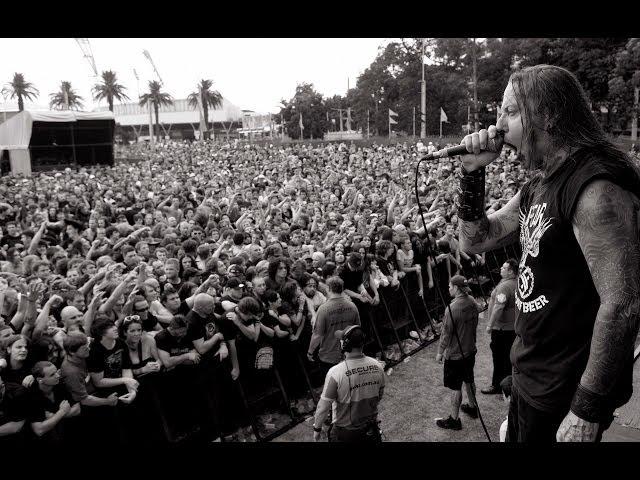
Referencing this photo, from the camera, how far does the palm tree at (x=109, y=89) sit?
5575 cm

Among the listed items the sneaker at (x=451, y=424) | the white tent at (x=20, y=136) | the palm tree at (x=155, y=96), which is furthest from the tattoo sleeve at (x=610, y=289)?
the palm tree at (x=155, y=96)

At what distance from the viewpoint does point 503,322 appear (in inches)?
238

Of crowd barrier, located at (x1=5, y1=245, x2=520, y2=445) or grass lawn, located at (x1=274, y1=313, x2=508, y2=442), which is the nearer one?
crowd barrier, located at (x1=5, y1=245, x2=520, y2=445)

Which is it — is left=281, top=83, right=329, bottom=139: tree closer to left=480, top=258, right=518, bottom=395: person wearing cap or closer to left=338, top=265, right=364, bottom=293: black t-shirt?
left=338, top=265, right=364, bottom=293: black t-shirt

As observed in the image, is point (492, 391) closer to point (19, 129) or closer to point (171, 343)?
point (171, 343)

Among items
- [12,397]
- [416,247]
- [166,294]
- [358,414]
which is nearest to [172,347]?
[166,294]

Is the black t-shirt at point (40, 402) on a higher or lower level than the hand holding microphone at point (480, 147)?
lower

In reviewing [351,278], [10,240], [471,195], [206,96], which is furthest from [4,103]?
[206,96]

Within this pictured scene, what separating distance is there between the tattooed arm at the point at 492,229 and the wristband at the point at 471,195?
3 cm

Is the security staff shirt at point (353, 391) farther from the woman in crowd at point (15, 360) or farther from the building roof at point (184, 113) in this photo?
the building roof at point (184, 113)

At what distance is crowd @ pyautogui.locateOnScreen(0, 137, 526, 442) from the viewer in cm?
419

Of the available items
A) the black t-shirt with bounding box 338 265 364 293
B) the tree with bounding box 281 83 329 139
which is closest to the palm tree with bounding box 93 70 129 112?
the tree with bounding box 281 83 329 139

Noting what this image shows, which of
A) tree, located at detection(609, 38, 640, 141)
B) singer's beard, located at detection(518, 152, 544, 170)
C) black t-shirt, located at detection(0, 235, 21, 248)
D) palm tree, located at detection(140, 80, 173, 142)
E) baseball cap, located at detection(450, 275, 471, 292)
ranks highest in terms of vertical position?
palm tree, located at detection(140, 80, 173, 142)

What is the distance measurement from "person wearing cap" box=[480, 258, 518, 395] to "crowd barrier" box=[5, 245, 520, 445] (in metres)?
1.53
